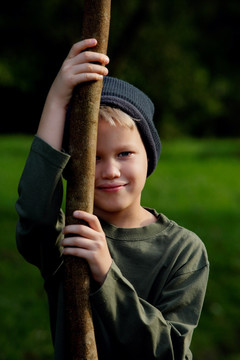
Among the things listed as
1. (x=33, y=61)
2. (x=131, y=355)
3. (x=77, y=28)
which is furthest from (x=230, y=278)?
(x=77, y=28)

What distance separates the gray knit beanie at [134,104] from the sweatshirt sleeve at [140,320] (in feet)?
1.88

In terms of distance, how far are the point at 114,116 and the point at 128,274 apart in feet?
1.90

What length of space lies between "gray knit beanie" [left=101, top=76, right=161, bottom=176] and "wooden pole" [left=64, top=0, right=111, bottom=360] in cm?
27

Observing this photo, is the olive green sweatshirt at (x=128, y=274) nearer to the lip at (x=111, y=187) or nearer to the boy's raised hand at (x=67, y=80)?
the boy's raised hand at (x=67, y=80)

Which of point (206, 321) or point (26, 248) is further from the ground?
point (26, 248)

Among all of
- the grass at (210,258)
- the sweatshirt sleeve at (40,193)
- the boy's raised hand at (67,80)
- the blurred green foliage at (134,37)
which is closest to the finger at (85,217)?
the sweatshirt sleeve at (40,193)

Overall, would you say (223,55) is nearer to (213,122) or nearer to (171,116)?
(171,116)

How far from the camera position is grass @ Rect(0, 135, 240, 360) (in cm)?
599

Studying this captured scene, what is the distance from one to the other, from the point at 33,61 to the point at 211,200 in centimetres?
542

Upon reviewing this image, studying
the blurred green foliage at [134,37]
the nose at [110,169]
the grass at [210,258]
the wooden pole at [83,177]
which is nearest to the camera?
the wooden pole at [83,177]

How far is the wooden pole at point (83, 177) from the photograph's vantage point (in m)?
1.89

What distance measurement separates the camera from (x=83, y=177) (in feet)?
6.36

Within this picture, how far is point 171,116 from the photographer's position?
37406 mm

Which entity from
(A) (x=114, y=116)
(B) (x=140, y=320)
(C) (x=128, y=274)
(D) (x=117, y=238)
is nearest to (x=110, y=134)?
(A) (x=114, y=116)
